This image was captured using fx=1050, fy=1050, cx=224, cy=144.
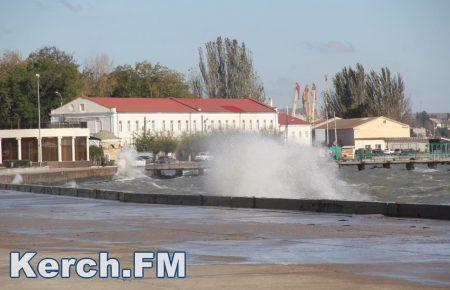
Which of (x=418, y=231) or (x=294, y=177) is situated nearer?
(x=418, y=231)

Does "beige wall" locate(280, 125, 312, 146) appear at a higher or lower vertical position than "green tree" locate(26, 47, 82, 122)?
lower

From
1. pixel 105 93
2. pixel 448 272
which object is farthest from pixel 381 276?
pixel 105 93

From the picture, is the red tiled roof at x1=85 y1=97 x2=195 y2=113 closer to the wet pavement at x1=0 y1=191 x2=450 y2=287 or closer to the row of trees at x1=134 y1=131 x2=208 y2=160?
the row of trees at x1=134 y1=131 x2=208 y2=160

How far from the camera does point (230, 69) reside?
14200cm

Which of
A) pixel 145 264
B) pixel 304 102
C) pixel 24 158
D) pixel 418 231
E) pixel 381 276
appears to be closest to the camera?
pixel 381 276

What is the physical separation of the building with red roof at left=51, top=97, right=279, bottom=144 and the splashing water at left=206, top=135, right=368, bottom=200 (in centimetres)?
6702

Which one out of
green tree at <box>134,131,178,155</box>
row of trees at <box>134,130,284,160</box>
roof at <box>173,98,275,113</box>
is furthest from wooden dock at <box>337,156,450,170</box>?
green tree at <box>134,131,178,155</box>

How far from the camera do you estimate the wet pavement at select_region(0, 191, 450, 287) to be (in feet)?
49.3

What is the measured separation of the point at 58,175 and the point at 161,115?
4268 centimetres

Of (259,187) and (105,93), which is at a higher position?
(105,93)

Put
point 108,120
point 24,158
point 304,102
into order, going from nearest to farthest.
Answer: point 24,158, point 108,120, point 304,102

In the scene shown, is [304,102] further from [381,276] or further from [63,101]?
[381,276]

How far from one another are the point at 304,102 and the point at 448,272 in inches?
6468

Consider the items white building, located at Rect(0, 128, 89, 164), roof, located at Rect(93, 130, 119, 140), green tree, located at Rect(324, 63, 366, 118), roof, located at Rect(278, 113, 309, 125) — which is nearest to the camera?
white building, located at Rect(0, 128, 89, 164)
